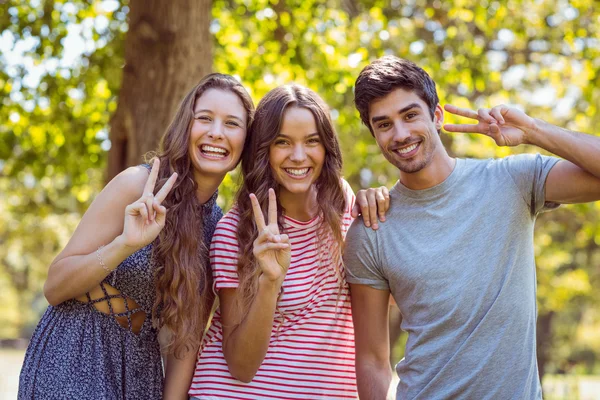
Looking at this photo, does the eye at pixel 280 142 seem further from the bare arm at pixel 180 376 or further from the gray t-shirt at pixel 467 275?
the bare arm at pixel 180 376

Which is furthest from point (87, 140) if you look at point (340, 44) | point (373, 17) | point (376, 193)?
point (376, 193)

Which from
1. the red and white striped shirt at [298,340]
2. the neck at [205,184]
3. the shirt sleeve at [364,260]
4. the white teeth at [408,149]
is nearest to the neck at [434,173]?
the white teeth at [408,149]

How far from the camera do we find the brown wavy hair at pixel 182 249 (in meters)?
3.31

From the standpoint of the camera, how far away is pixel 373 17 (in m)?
8.50

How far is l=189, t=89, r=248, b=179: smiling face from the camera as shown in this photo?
11.4 feet

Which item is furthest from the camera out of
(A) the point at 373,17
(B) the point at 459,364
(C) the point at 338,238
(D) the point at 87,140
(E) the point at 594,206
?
(E) the point at 594,206

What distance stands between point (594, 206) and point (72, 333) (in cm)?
817

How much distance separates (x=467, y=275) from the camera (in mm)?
2979

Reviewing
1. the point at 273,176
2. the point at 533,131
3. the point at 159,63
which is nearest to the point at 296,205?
the point at 273,176

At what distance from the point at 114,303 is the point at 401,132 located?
1.59 meters

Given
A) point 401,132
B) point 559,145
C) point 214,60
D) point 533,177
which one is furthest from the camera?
point 214,60

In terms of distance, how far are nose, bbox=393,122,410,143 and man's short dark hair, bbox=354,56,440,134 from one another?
168mm

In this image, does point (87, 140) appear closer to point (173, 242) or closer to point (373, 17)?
point (373, 17)

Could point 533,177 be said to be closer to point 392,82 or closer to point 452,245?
point 452,245
